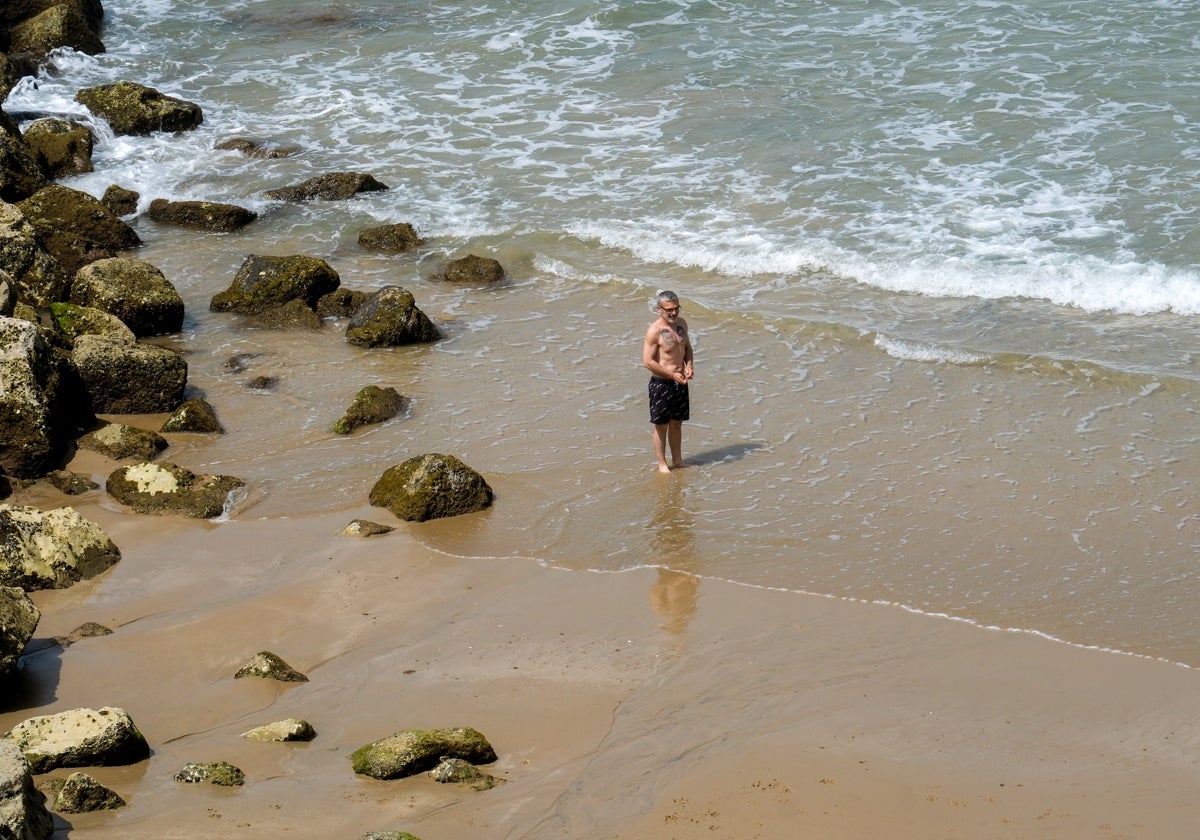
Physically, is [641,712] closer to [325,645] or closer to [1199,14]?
[325,645]

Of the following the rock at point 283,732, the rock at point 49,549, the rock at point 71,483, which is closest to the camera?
the rock at point 283,732

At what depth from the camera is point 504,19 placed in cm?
2412

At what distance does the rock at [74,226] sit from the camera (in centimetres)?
1417

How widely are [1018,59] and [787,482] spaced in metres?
12.6

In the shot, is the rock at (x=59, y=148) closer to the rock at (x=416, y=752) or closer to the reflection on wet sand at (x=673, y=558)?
the reflection on wet sand at (x=673, y=558)

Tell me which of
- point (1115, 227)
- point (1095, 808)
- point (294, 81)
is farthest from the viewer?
point (294, 81)

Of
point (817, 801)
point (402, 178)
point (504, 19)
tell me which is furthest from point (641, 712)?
point (504, 19)

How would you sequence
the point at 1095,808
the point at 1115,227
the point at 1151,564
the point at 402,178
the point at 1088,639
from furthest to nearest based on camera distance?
the point at 402,178 → the point at 1115,227 → the point at 1151,564 → the point at 1088,639 → the point at 1095,808

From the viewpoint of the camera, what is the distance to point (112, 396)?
11.0 metres

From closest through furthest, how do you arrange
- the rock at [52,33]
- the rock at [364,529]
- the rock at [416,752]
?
the rock at [416,752] → the rock at [364,529] → the rock at [52,33]

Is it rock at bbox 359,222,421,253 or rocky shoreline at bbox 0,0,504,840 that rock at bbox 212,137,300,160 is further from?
rock at bbox 359,222,421,253

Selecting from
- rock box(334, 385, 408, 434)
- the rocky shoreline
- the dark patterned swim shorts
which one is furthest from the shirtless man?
rock box(334, 385, 408, 434)

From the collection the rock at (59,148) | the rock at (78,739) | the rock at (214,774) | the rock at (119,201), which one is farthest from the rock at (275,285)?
the rock at (214,774)

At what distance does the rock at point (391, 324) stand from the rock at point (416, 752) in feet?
22.4
